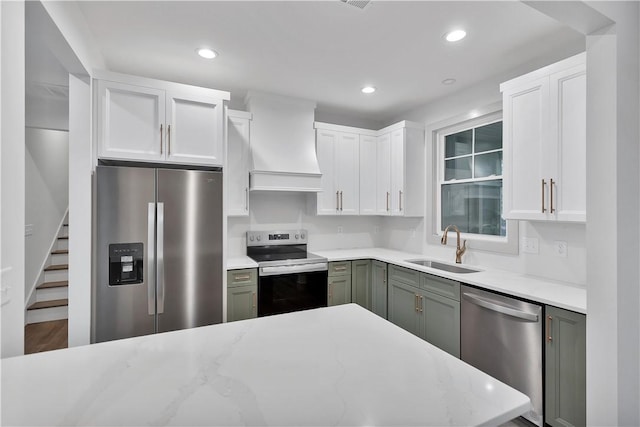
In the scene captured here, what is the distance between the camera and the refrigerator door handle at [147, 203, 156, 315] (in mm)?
2275

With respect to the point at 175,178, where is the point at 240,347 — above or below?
below

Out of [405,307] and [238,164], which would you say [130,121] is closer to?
[238,164]

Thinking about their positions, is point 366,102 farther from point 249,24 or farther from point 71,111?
point 71,111

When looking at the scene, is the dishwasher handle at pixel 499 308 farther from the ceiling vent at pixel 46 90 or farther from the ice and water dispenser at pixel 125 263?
the ceiling vent at pixel 46 90

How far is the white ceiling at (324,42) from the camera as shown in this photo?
1.92 meters

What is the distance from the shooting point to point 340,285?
11.0 feet

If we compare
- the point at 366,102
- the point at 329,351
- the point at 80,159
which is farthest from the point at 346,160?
the point at 329,351

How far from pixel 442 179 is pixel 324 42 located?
202 centimetres

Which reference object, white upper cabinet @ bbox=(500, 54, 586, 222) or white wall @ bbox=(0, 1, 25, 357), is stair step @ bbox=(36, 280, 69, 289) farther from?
white upper cabinet @ bbox=(500, 54, 586, 222)

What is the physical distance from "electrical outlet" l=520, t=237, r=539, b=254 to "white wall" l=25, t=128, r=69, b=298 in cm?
541

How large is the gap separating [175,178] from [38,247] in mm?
3263

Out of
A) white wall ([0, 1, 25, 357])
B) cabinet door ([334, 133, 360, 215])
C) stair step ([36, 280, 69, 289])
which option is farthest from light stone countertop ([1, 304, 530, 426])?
stair step ([36, 280, 69, 289])

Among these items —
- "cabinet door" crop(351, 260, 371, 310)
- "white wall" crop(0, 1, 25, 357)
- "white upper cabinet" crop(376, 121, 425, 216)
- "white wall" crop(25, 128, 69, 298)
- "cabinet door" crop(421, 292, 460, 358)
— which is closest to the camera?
"white wall" crop(0, 1, 25, 357)

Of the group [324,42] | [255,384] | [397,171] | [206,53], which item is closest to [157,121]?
[206,53]
